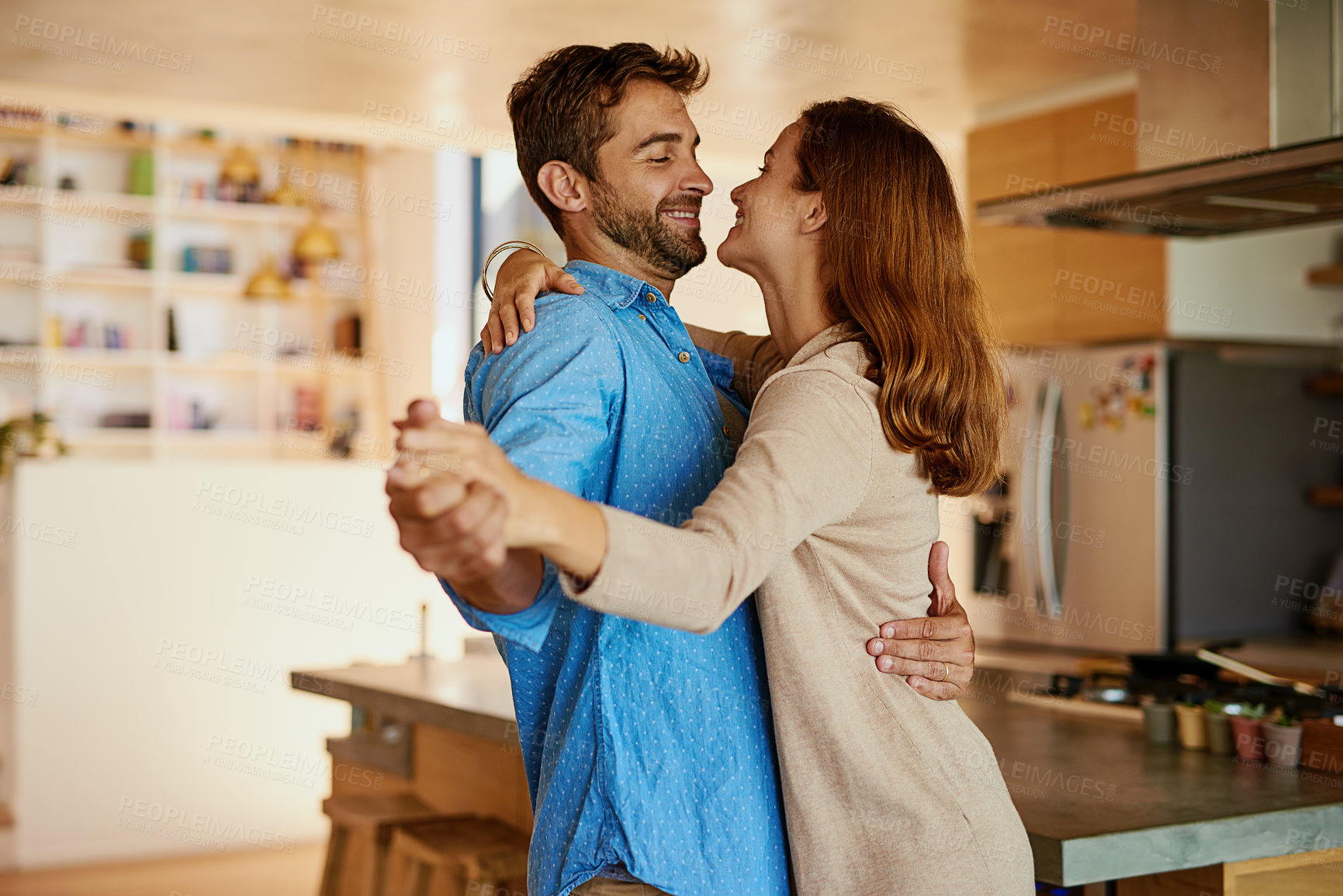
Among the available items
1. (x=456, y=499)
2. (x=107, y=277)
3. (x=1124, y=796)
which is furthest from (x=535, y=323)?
(x=107, y=277)

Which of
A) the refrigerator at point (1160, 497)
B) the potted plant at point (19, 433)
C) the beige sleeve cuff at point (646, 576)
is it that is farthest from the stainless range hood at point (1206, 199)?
the potted plant at point (19, 433)

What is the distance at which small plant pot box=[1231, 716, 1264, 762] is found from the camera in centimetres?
220

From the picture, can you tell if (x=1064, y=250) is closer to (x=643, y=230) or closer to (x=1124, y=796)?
(x=1124, y=796)

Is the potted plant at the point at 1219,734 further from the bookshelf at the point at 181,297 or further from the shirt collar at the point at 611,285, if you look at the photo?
the bookshelf at the point at 181,297

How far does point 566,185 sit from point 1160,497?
3.30m

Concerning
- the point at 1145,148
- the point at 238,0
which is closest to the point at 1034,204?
the point at 1145,148

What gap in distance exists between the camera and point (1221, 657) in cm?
270

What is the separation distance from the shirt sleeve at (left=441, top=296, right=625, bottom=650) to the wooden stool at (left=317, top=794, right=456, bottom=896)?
1.95 metres

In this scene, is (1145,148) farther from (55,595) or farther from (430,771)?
(55,595)

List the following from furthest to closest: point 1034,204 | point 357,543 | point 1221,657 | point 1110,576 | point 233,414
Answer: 1. point 233,414
2. point 357,543
3. point 1110,576
4. point 1034,204
5. point 1221,657

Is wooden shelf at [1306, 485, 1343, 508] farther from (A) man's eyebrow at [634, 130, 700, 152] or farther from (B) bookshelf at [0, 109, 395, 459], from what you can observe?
(B) bookshelf at [0, 109, 395, 459]

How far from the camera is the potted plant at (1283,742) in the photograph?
2.14 metres

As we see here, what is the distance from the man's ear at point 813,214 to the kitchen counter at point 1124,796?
838 mm

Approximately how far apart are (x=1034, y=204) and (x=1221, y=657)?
3.84 feet
